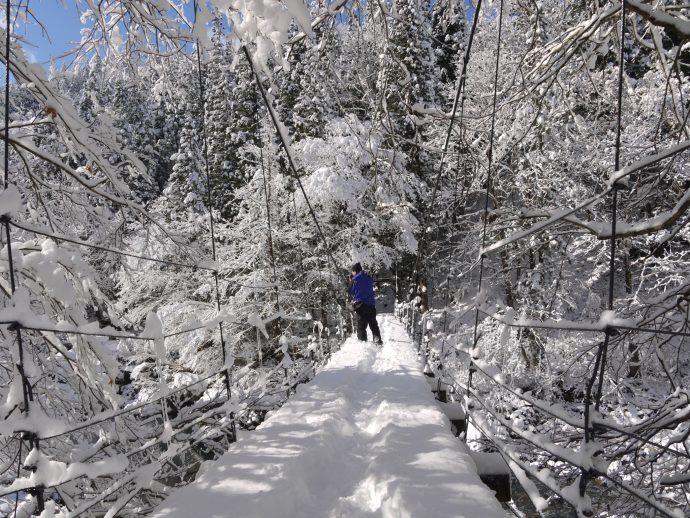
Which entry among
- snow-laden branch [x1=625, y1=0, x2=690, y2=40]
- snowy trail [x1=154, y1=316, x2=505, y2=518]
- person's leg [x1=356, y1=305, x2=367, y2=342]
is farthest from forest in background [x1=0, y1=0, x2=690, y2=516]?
person's leg [x1=356, y1=305, x2=367, y2=342]

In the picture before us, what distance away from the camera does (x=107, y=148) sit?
129 inches

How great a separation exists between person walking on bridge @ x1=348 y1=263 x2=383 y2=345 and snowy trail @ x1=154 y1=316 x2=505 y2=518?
3626 millimetres

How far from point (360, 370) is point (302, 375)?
738 millimetres

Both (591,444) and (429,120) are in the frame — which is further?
(429,120)

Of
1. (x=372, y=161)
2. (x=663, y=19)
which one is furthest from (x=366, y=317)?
(x=663, y=19)

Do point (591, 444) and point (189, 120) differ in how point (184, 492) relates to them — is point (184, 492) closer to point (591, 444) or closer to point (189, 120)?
Result: point (591, 444)

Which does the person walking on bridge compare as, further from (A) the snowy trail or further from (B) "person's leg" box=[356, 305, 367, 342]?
(A) the snowy trail

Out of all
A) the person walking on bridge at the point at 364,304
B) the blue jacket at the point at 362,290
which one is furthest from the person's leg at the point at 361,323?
the blue jacket at the point at 362,290

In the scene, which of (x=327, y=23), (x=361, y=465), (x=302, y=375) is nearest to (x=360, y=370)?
(x=302, y=375)

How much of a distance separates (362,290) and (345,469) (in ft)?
17.0

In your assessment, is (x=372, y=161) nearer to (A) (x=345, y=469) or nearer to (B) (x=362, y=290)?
(A) (x=345, y=469)

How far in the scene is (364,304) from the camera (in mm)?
7523

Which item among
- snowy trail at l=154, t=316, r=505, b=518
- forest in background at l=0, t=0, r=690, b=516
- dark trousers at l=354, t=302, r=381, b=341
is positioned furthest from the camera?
dark trousers at l=354, t=302, r=381, b=341

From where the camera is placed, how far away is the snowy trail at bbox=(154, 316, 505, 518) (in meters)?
1.89
